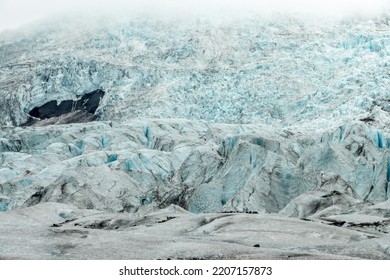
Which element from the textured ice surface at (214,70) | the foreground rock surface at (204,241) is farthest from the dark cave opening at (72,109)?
the foreground rock surface at (204,241)

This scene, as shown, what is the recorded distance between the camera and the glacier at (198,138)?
1297 centimetres

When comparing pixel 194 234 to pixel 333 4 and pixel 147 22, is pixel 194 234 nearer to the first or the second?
pixel 147 22

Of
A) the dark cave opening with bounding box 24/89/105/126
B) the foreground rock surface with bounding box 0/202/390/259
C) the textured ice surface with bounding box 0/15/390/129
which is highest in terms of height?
the foreground rock surface with bounding box 0/202/390/259

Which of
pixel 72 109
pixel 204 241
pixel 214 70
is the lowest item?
pixel 72 109

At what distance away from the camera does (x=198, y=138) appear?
141 feet

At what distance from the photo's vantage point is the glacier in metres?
13.0

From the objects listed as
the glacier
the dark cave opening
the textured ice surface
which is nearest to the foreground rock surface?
the glacier

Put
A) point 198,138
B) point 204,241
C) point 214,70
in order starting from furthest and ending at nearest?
point 214,70 → point 198,138 → point 204,241

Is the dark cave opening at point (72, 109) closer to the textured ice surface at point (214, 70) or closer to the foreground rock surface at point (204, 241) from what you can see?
the textured ice surface at point (214, 70)

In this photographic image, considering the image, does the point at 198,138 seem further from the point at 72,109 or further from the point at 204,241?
the point at 204,241

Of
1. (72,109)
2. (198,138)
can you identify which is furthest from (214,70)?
(72,109)

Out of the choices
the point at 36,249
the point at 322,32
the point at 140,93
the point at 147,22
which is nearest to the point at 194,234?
the point at 36,249

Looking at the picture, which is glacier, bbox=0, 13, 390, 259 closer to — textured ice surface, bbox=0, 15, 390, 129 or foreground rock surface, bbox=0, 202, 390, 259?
foreground rock surface, bbox=0, 202, 390, 259

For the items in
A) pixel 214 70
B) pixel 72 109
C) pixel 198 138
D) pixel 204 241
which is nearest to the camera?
pixel 204 241
